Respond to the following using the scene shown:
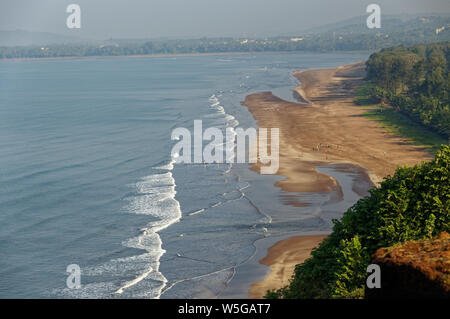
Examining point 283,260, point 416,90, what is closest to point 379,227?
point 283,260

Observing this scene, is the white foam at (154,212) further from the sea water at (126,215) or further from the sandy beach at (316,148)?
the sandy beach at (316,148)

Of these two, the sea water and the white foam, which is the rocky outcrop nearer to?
the sea water

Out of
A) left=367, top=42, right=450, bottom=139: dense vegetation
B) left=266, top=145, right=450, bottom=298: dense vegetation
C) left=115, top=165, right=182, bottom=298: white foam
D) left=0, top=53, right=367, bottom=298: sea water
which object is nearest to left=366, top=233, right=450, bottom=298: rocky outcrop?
left=266, top=145, right=450, bottom=298: dense vegetation

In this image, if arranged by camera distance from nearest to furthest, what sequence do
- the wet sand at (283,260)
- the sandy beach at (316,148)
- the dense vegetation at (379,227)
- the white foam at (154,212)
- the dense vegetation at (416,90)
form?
the dense vegetation at (379,227) < the wet sand at (283,260) < the white foam at (154,212) < the sandy beach at (316,148) < the dense vegetation at (416,90)

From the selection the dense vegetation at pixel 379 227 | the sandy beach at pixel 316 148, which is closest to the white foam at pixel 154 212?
the sandy beach at pixel 316 148

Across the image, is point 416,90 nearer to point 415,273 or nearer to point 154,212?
point 154,212

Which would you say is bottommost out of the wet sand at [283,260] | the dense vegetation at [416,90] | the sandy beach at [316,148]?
the wet sand at [283,260]
